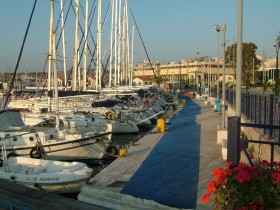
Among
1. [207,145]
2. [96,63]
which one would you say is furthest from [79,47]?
[207,145]

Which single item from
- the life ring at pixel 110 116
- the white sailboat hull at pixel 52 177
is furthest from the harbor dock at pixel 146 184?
the life ring at pixel 110 116

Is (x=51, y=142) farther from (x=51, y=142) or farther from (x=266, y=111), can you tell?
(x=266, y=111)

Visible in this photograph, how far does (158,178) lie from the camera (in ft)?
36.8

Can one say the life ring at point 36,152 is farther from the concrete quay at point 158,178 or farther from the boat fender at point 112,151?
the concrete quay at point 158,178

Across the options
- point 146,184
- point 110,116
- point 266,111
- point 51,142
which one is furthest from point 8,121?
point 266,111

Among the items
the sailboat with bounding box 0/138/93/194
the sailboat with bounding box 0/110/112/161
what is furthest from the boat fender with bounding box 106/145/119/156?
the sailboat with bounding box 0/138/93/194

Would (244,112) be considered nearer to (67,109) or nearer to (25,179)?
(25,179)

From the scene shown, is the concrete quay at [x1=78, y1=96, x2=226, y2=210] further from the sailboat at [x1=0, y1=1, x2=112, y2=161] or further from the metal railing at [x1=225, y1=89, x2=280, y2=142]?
the sailboat at [x1=0, y1=1, x2=112, y2=161]

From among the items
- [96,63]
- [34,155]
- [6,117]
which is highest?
[96,63]

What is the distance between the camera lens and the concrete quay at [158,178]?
9.15m

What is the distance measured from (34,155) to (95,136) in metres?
3.42

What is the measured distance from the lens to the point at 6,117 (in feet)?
63.3

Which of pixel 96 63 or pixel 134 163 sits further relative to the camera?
pixel 96 63

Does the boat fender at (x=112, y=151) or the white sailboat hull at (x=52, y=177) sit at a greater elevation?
the white sailboat hull at (x=52, y=177)
